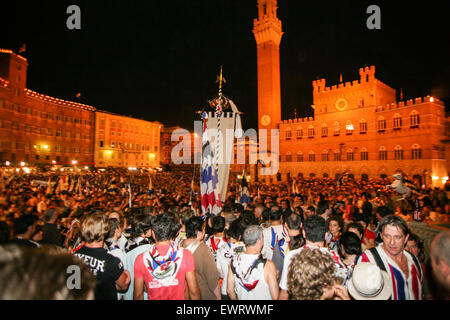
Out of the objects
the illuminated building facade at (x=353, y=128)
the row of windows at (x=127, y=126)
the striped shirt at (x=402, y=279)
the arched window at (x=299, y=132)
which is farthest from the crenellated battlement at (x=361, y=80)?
the row of windows at (x=127, y=126)

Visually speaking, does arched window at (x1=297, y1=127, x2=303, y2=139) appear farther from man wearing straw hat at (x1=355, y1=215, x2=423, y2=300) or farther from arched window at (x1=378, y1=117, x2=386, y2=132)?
man wearing straw hat at (x1=355, y1=215, x2=423, y2=300)

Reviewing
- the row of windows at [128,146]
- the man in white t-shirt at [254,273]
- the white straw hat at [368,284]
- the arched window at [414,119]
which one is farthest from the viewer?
the row of windows at [128,146]

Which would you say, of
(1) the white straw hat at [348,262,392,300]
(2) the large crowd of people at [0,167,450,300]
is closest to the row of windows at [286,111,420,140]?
(2) the large crowd of people at [0,167,450,300]

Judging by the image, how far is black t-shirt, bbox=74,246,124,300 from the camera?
2605 millimetres

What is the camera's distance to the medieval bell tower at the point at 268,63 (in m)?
39.7

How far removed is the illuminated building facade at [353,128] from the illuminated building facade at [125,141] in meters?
30.6

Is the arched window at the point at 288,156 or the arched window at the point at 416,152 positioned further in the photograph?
the arched window at the point at 288,156

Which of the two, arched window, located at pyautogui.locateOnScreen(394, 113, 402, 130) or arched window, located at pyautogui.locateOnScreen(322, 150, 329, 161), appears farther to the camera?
arched window, located at pyautogui.locateOnScreen(322, 150, 329, 161)

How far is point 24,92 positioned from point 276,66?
39598 millimetres

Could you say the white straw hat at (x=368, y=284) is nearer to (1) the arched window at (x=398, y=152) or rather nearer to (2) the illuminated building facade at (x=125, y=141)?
(1) the arched window at (x=398, y=152)

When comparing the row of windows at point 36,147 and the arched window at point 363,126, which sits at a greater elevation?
the arched window at point 363,126

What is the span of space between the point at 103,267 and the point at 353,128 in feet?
126

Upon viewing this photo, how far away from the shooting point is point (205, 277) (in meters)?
3.26
